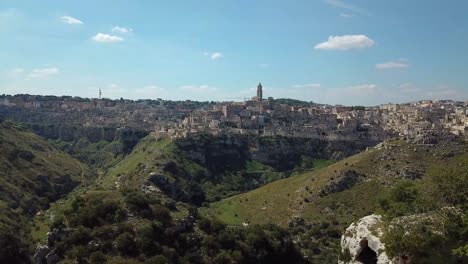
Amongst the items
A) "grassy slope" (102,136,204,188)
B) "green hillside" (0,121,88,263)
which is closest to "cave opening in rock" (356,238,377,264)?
"green hillside" (0,121,88,263)

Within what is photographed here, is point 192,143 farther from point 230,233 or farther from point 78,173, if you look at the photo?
point 230,233

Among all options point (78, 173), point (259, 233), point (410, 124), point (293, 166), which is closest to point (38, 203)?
point (78, 173)

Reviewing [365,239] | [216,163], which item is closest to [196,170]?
[216,163]

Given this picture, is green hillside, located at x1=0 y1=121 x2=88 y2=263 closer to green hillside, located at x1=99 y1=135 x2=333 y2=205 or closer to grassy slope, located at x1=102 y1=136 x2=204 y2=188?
green hillside, located at x1=99 y1=135 x2=333 y2=205

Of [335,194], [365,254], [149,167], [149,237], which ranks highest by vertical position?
[365,254]

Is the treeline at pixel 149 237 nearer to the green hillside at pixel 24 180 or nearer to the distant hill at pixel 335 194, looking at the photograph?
→ the green hillside at pixel 24 180

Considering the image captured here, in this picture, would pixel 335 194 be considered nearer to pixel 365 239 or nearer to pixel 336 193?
pixel 336 193
